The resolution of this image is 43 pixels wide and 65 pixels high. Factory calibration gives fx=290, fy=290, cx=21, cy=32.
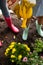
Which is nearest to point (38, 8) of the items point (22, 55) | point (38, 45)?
point (38, 45)

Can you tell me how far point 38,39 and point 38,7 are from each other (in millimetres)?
515

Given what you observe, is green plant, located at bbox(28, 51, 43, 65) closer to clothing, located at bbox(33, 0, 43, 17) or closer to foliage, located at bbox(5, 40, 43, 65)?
foliage, located at bbox(5, 40, 43, 65)

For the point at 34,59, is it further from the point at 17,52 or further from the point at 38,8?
the point at 38,8

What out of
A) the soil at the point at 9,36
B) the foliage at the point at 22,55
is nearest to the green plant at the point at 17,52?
the foliage at the point at 22,55

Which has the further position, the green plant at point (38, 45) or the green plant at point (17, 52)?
the green plant at point (38, 45)

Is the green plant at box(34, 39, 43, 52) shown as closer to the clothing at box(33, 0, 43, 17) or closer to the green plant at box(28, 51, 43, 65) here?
the green plant at box(28, 51, 43, 65)

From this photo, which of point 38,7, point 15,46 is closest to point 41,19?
point 38,7

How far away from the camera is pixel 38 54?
3.41 metres

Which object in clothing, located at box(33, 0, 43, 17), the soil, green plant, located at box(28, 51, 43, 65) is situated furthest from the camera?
the soil

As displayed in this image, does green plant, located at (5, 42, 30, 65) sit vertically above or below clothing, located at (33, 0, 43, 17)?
below

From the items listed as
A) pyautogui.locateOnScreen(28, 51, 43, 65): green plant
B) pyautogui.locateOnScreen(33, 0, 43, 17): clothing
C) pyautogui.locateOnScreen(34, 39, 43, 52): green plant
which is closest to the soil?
pyautogui.locateOnScreen(34, 39, 43, 52): green plant

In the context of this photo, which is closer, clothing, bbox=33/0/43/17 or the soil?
clothing, bbox=33/0/43/17

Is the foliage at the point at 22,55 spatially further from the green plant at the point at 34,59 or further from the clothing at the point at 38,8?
the clothing at the point at 38,8

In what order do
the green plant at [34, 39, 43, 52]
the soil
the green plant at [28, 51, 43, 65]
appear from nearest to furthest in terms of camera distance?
the green plant at [28, 51, 43, 65]
the green plant at [34, 39, 43, 52]
the soil
